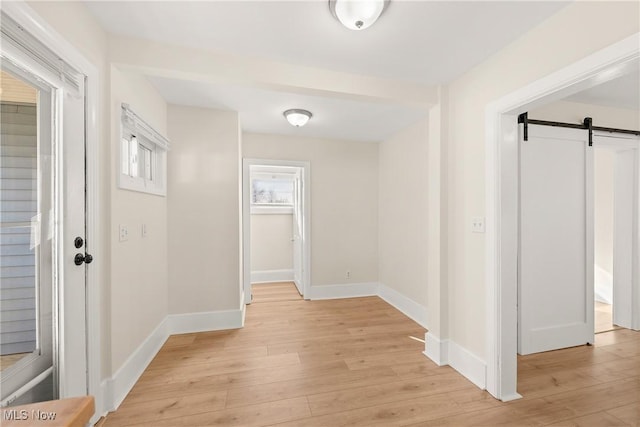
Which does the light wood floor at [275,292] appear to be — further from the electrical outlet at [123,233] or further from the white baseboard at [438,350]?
the electrical outlet at [123,233]

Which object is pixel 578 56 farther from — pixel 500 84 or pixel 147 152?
pixel 147 152

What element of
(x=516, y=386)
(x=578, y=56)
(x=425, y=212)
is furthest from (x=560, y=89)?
(x=516, y=386)

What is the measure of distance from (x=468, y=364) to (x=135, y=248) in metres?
2.74

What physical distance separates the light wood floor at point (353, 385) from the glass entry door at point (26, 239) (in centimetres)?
67

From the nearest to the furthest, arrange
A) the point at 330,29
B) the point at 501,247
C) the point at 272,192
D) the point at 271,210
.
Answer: the point at 330,29, the point at 501,247, the point at 271,210, the point at 272,192

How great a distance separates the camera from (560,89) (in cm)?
148

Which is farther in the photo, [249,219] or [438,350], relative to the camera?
[249,219]

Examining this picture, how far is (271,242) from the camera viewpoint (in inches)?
202

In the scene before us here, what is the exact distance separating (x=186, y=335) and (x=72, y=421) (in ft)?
7.89

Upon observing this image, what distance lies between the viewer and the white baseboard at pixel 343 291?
13.1ft

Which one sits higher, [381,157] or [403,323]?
[381,157]

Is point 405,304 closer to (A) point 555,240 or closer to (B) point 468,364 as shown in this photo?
(B) point 468,364

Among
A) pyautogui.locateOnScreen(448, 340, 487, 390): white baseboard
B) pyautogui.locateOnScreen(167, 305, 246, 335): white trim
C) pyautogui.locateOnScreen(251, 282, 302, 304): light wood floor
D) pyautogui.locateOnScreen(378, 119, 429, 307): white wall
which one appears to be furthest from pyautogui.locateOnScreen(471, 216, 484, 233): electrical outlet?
pyautogui.locateOnScreen(251, 282, 302, 304): light wood floor

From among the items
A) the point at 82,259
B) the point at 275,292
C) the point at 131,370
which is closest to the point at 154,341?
the point at 131,370
